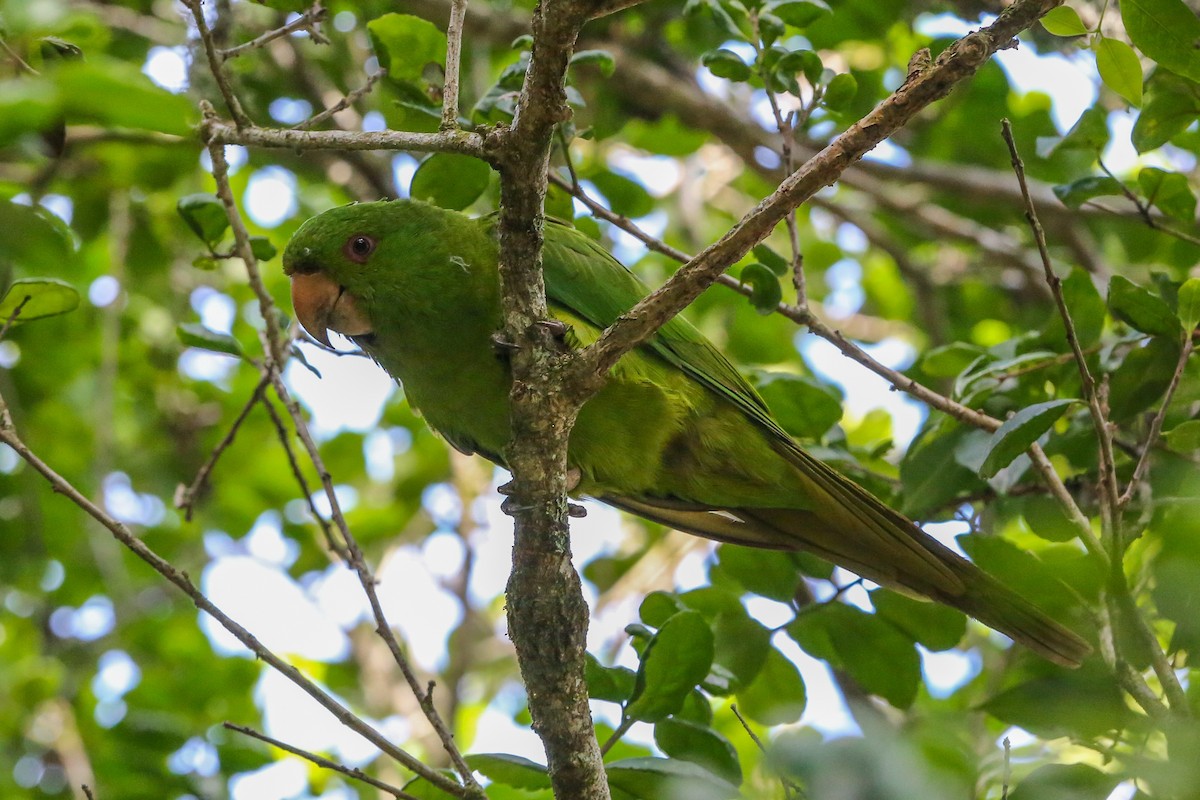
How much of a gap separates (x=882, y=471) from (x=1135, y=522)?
96 cm

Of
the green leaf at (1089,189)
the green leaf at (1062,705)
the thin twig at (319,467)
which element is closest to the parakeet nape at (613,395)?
the thin twig at (319,467)

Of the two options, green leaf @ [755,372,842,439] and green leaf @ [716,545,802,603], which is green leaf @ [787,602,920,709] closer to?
green leaf @ [716,545,802,603]

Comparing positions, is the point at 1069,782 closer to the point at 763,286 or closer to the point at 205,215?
the point at 763,286

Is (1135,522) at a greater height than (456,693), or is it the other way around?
(456,693)

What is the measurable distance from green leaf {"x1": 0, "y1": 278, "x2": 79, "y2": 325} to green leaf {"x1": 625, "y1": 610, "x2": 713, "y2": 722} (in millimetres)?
1712

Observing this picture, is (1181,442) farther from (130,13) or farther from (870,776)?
(130,13)

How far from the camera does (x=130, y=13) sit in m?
5.33

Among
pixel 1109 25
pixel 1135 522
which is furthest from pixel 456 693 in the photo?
pixel 1109 25

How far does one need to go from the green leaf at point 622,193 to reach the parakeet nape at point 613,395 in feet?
1.22

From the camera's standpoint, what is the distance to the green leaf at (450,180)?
3080mm

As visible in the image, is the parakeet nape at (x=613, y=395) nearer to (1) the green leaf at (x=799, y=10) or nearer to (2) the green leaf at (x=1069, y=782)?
(1) the green leaf at (x=799, y=10)

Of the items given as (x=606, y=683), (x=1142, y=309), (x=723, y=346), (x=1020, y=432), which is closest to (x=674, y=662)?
(x=606, y=683)

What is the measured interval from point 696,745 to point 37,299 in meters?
2.00

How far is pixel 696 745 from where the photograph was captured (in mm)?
2746
